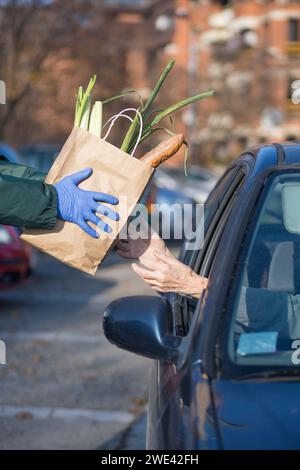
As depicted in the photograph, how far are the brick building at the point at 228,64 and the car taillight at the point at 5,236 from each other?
764 inches

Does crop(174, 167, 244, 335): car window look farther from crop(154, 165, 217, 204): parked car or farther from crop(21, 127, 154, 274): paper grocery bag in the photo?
crop(154, 165, 217, 204): parked car

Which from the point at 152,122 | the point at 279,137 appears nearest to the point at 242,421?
the point at 152,122

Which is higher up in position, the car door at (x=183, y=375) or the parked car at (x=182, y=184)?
the car door at (x=183, y=375)

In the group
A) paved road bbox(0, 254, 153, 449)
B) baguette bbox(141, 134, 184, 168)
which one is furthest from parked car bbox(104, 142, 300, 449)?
paved road bbox(0, 254, 153, 449)

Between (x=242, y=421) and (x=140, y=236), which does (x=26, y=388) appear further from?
(x=242, y=421)

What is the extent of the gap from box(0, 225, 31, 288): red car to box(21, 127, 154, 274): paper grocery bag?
682 centimetres

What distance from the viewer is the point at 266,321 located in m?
3.11

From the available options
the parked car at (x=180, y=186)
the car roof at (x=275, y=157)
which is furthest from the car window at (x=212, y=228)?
the parked car at (x=180, y=186)

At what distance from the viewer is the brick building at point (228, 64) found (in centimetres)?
3912

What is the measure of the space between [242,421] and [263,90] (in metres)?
38.4

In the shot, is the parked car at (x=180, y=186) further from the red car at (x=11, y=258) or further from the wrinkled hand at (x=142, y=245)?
the wrinkled hand at (x=142, y=245)

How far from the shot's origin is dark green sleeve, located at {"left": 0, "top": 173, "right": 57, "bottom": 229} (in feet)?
10.3

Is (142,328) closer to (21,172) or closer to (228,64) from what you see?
(21,172)

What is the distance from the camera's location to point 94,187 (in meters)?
3.17
